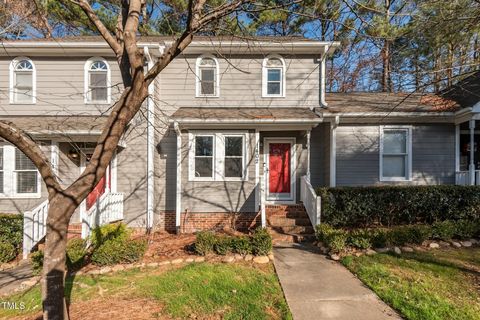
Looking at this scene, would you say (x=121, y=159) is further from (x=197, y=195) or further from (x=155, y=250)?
(x=155, y=250)

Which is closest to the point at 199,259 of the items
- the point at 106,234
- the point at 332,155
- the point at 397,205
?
the point at 106,234

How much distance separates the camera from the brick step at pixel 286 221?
327 inches

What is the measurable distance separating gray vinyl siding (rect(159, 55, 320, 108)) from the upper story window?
69.4 inches

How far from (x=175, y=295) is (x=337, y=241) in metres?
3.59

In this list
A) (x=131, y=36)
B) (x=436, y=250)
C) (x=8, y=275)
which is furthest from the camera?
(x=436, y=250)

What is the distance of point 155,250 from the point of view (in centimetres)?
686

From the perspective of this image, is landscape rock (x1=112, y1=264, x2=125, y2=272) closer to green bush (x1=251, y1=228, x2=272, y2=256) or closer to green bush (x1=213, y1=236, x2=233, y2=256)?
green bush (x1=213, y1=236, x2=233, y2=256)

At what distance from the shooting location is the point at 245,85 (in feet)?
31.9

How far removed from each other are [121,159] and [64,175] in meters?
1.80

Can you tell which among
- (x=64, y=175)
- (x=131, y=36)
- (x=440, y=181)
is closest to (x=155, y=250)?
(x=64, y=175)

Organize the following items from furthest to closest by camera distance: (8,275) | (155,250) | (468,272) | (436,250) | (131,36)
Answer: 1. (155,250)
2. (436,250)
3. (8,275)
4. (468,272)
5. (131,36)

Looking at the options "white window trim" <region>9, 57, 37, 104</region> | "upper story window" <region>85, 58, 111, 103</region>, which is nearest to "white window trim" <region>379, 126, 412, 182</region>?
"upper story window" <region>85, 58, 111, 103</region>

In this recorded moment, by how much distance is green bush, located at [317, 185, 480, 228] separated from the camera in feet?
25.1

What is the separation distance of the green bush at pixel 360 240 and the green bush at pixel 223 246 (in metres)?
2.64
